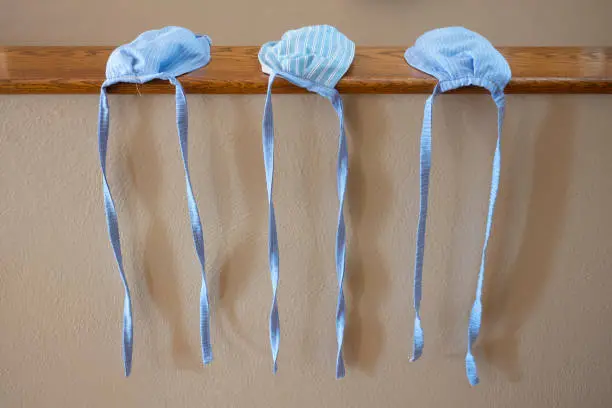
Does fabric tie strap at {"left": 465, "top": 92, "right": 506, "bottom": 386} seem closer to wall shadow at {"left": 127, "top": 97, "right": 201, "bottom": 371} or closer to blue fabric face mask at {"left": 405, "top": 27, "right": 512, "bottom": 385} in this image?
blue fabric face mask at {"left": 405, "top": 27, "right": 512, "bottom": 385}

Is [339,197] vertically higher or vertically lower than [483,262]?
higher

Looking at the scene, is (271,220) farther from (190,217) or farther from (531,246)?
(531,246)

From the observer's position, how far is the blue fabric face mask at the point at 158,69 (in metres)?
0.78

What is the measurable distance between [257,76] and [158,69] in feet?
0.44

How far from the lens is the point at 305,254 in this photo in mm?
960

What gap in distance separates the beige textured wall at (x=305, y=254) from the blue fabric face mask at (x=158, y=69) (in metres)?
0.05

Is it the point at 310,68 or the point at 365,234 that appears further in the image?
the point at 365,234

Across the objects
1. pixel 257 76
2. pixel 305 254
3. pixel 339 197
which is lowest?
pixel 305 254

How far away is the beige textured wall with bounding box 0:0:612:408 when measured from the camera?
0.86 m

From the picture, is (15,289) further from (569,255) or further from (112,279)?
A: (569,255)

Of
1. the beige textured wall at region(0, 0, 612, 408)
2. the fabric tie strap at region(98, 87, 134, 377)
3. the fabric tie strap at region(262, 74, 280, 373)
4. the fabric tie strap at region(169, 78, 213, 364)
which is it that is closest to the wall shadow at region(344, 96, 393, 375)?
the beige textured wall at region(0, 0, 612, 408)

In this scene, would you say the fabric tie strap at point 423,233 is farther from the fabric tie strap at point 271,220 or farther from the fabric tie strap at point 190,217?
the fabric tie strap at point 190,217

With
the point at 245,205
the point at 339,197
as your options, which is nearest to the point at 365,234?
the point at 339,197

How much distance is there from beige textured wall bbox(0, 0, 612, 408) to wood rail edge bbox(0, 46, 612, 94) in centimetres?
3
